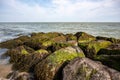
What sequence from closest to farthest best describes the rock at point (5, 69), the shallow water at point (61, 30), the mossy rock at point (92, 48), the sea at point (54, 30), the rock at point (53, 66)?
the rock at point (53, 66) < the rock at point (5, 69) < the mossy rock at point (92, 48) < the sea at point (54, 30) < the shallow water at point (61, 30)

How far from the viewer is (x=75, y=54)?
252 inches

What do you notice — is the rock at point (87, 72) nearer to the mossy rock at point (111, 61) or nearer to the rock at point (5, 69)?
the mossy rock at point (111, 61)

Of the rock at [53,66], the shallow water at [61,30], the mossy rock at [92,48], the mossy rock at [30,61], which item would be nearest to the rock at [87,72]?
the rock at [53,66]

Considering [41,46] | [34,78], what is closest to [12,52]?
[41,46]

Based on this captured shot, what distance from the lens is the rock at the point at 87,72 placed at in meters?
4.45

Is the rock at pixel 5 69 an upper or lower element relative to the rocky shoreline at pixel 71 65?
lower

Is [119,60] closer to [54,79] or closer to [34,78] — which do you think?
[54,79]

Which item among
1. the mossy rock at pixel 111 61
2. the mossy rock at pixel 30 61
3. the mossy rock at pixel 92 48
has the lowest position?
the mossy rock at pixel 30 61

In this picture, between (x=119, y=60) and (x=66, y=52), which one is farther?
(x=66, y=52)

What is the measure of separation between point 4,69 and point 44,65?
293 centimetres

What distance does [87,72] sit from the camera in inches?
184

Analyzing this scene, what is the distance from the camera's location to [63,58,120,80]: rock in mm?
4448

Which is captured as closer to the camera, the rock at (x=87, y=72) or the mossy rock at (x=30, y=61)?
the rock at (x=87, y=72)

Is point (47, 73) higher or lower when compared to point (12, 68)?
higher
